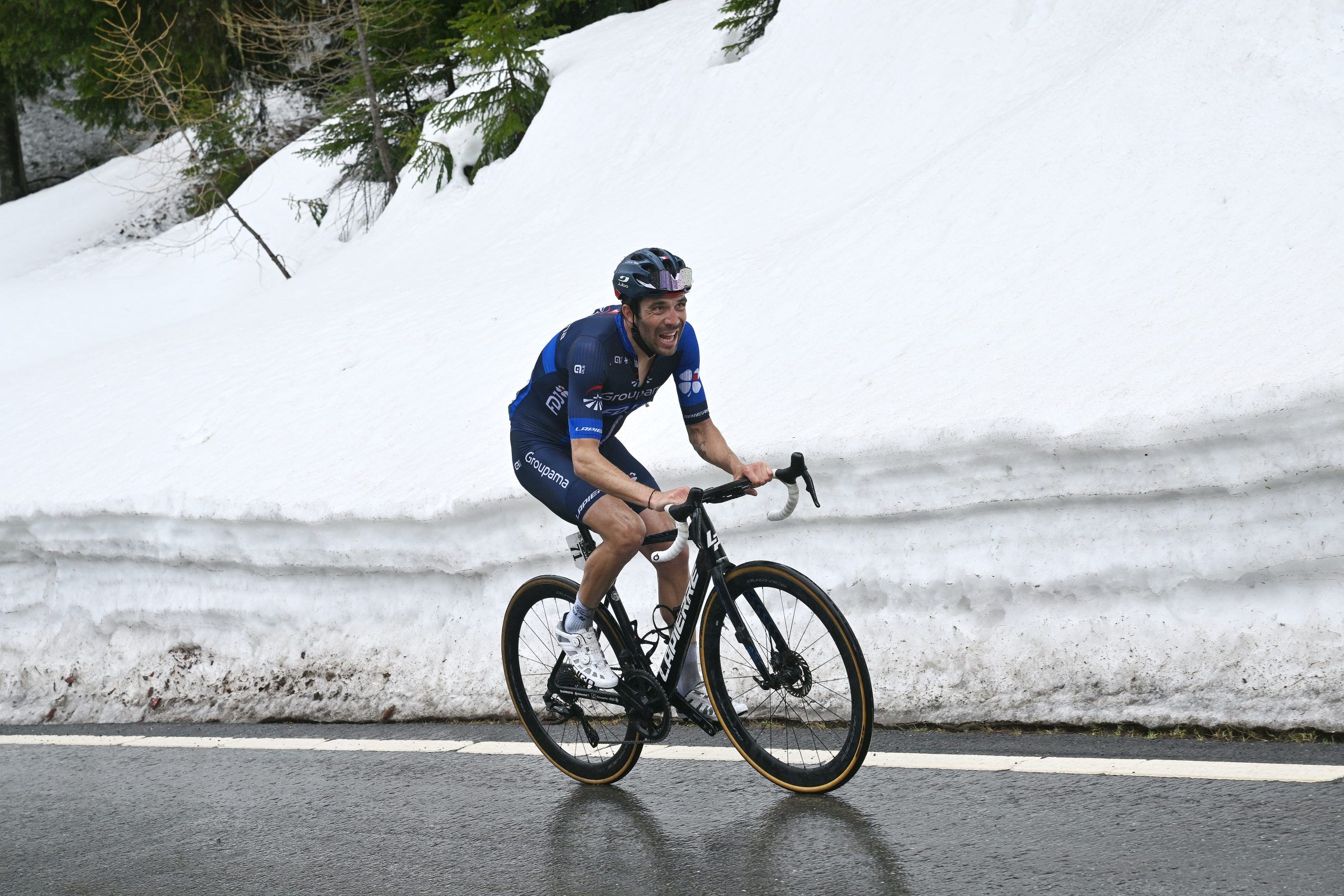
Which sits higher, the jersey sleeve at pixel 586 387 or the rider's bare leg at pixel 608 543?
the jersey sleeve at pixel 586 387

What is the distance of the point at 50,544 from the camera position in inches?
364

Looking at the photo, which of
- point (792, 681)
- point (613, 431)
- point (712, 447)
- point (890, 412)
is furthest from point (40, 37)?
point (792, 681)

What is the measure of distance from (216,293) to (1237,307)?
1854 cm

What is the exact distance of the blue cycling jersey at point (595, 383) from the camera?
4.71m

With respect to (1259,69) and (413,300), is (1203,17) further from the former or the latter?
(413,300)

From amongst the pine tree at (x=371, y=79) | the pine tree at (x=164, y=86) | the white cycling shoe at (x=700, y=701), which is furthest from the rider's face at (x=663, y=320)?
the pine tree at (x=164, y=86)

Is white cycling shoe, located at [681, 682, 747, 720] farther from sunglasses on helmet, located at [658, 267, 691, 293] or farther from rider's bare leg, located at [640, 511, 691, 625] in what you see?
sunglasses on helmet, located at [658, 267, 691, 293]

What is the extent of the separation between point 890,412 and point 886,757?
284 cm

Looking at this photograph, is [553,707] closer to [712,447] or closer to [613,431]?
[613,431]

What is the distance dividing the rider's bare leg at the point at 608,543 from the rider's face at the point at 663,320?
25.5 inches

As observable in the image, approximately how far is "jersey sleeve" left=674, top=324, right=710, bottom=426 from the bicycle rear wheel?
2.85 feet

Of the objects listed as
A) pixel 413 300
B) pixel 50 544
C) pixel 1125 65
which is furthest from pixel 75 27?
pixel 1125 65

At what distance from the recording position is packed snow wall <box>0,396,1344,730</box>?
510 cm

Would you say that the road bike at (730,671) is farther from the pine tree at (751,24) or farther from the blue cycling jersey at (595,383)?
the pine tree at (751,24)
